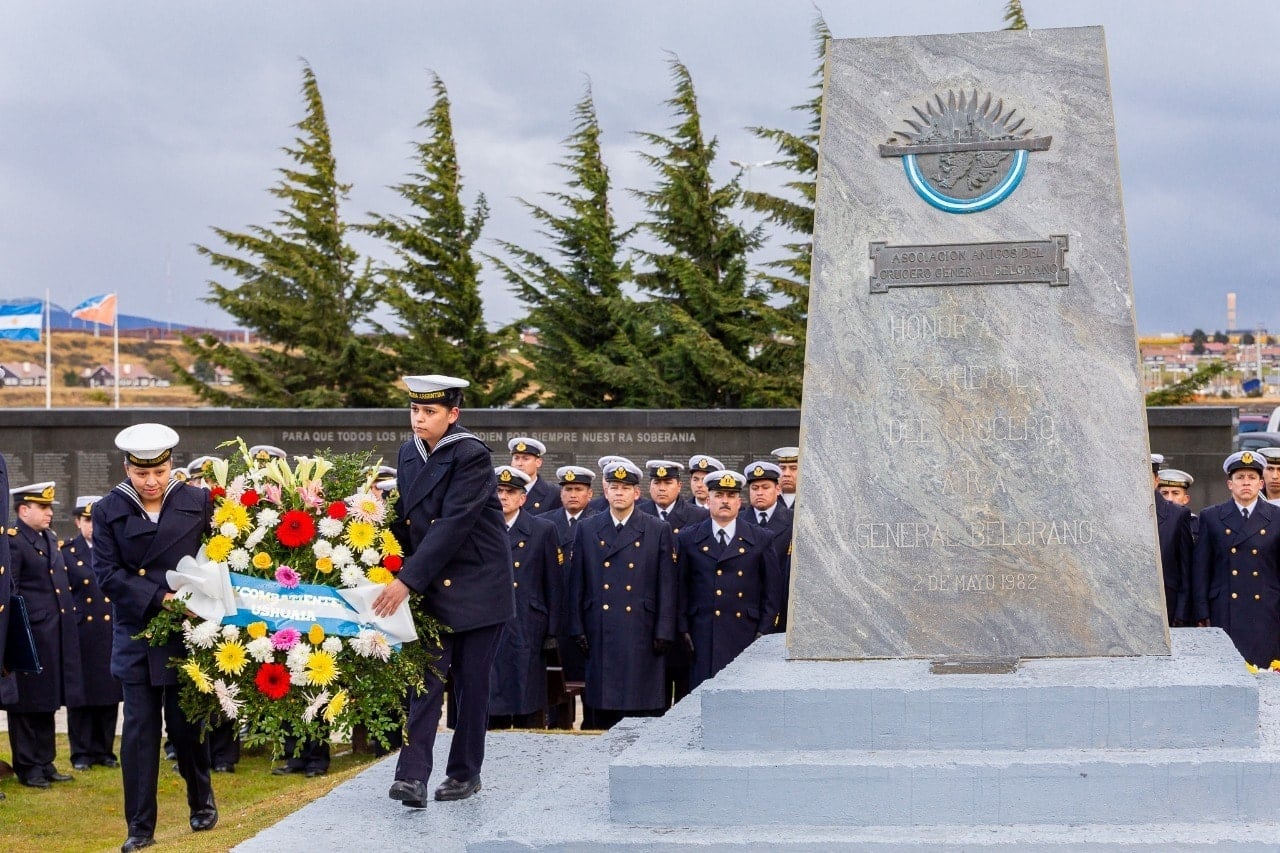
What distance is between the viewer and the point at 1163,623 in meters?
6.40

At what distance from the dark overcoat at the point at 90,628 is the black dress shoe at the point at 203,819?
3.35 metres

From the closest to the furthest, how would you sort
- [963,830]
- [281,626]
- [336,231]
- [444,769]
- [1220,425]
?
[963,830] → [281,626] → [444,769] → [1220,425] → [336,231]

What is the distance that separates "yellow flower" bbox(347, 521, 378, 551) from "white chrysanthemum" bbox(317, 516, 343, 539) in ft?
0.15

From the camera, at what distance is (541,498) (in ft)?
39.3

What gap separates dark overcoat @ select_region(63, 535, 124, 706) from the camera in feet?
33.7

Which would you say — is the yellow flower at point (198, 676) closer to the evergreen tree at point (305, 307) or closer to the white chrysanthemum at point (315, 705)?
the white chrysanthemum at point (315, 705)

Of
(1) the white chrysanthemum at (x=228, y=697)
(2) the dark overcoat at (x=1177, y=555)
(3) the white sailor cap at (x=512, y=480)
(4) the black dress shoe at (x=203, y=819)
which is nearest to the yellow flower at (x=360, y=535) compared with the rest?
(1) the white chrysanthemum at (x=228, y=697)

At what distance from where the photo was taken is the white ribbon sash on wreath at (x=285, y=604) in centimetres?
627

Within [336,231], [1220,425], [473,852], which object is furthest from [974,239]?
[336,231]

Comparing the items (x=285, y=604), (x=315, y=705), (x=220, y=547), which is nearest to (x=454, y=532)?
(x=285, y=604)

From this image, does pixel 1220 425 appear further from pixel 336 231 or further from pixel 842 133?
Result: pixel 336 231

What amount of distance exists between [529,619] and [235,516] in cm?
370

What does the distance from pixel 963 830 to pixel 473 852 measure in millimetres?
1698

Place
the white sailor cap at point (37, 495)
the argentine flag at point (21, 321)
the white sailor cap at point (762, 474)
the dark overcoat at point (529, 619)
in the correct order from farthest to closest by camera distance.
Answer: the argentine flag at point (21, 321), the white sailor cap at point (762, 474), the white sailor cap at point (37, 495), the dark overcoat at point (529, 619)
